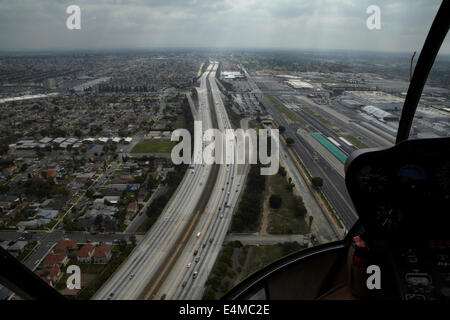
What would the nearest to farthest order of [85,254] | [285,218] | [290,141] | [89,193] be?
1. [85,254]
2. [285,218]
3. [89,193]
4. [290,141]

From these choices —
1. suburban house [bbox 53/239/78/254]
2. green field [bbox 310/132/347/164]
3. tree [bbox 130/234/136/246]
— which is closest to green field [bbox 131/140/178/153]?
tree [bbox 130/234/136/246]

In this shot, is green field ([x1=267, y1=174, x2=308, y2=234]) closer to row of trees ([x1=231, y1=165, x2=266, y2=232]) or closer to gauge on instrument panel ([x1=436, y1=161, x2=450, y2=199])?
row of trees ([x1=231, y1=165, x2=266, y2=232])

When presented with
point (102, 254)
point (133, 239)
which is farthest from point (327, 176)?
point (102, 254)

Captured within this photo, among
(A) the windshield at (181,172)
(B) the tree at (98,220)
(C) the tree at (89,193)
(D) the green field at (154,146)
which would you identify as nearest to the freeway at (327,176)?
(A) the windshield at (181,172)

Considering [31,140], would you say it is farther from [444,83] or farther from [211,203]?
[444,83]

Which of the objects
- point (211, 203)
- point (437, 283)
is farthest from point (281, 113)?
point (437, 283)

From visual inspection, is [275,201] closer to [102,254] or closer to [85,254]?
[102,254]
